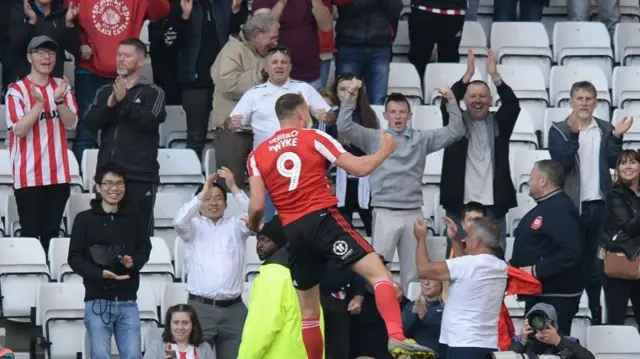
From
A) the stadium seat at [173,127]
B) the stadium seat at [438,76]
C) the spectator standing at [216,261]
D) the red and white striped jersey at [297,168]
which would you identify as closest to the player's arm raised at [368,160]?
the red and white striped jersey at [297,168]

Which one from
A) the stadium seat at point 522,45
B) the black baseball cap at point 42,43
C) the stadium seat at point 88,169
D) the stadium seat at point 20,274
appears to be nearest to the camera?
the stadium seat at point 20,274

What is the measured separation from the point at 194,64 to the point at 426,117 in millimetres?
2112

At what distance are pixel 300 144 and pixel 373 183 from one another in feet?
9.17

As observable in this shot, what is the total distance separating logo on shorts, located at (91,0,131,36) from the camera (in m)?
15.1

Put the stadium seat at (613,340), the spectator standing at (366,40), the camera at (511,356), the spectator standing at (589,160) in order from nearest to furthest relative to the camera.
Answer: the camera at (511,356), the stadium seat at (613,340), the spectator standing at (589,160), the spectator standing at (366,40)

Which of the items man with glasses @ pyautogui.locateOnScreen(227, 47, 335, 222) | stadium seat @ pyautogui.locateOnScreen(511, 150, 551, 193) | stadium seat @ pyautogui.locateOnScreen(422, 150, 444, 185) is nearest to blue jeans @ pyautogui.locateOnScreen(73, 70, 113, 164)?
man with glasses @ pyautogui.locateOnScreen(227, 47, 335, 222)

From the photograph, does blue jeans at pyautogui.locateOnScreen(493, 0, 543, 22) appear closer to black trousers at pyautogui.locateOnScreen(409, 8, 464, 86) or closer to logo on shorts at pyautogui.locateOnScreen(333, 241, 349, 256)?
black trousers at pyautogui.locateOnScreen(409, 8, 464, 86)

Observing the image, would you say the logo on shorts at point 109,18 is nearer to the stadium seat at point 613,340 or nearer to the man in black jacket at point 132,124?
the man in black jacket at point 132,124

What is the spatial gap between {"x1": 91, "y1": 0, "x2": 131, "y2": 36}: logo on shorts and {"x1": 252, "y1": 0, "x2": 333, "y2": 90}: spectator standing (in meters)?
1.16

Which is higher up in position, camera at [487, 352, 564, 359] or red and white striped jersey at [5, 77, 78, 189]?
red and white striped jersey at [5, 77, 78, 189]

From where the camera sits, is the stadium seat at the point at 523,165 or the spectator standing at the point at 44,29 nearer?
the spectator standing at the point at 44,29

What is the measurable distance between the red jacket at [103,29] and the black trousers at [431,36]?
2.68 metres

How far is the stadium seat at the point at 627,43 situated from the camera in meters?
17.2

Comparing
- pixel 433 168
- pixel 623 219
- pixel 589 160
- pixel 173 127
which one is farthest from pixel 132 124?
pixel 623 219
